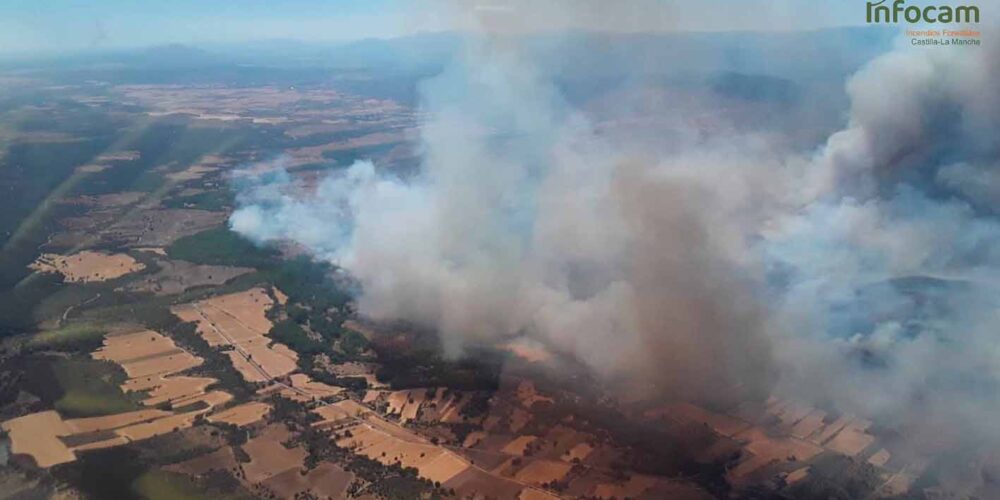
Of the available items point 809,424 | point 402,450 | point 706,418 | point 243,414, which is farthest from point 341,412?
point 809,424

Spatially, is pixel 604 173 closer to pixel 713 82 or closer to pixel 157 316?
pixel 713 82

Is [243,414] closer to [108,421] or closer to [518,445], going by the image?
[108,421]

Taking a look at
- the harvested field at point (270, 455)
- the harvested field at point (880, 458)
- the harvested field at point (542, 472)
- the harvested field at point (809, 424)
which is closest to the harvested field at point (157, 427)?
the harvested field at point (270, 455)

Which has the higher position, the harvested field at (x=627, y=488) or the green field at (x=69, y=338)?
the green field at (x=69, y=338)

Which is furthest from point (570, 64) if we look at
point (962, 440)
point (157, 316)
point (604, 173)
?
point (157, 316)

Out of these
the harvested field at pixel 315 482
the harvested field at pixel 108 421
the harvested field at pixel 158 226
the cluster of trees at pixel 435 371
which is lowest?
the harvested field at pixel 315 482

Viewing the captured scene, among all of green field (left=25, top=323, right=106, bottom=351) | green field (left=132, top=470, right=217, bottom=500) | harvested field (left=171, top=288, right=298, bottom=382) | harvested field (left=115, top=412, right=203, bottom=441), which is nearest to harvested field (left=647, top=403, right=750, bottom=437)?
green field (left=132, top=470, right=217, bottom=500)

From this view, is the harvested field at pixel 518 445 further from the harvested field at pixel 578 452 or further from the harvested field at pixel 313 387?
the harvested field at pixel 313 387
